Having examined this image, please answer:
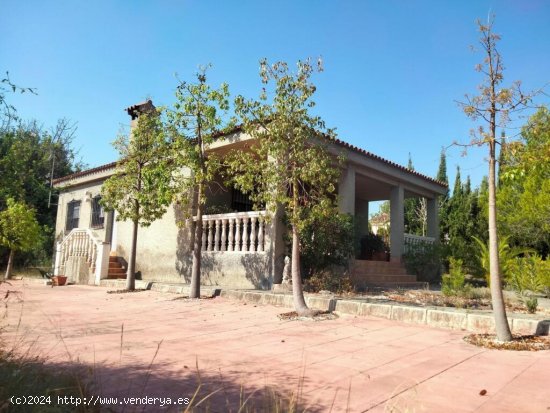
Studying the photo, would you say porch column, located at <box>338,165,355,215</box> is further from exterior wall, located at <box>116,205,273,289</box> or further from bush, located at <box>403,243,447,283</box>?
bush, located at <box>403,243,447,283</box>

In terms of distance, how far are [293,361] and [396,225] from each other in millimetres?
10486

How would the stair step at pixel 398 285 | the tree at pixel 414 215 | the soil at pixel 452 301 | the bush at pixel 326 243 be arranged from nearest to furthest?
the soil at pixel 452 301 < the bush at pixel 326 243 < the stair step at pixel 398 285 < the tree at pixel 414 215

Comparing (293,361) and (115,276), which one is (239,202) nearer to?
(115,276)

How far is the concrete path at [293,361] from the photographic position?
3303 millimetres

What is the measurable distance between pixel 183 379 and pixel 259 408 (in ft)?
3.01

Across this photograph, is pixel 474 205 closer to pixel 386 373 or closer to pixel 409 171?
pixel 409 171

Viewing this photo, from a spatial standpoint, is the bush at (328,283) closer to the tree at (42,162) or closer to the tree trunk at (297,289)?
the tree trunk at (297,289)

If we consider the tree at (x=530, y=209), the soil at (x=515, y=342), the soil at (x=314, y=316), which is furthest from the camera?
the tree at (x=530, y=209)

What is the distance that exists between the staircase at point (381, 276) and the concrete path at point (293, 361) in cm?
420

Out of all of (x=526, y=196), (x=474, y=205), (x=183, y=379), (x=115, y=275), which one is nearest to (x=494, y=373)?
(x=183, y=379)

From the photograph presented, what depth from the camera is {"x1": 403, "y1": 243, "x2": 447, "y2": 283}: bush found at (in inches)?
547

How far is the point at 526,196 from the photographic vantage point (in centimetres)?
1276

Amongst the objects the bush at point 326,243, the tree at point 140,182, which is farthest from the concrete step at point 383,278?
the tree at point 140,182

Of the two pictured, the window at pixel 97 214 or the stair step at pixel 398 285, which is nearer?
→ the stair step at pixel 398 285
